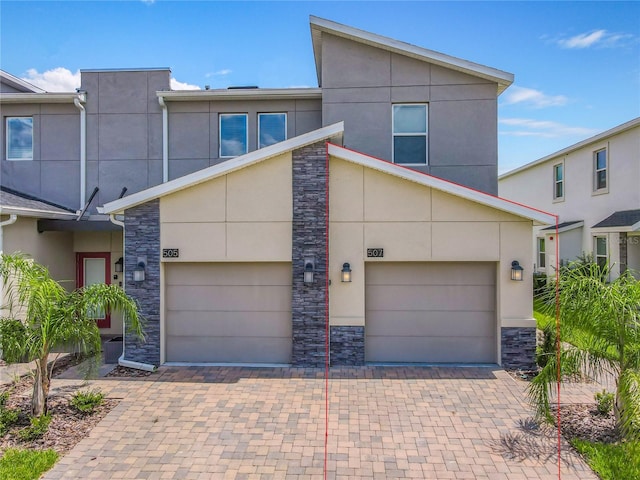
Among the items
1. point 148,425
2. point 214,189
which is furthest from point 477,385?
point 214,189

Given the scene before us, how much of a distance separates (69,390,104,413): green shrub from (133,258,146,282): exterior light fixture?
2.46m

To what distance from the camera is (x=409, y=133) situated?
1027 centimetres

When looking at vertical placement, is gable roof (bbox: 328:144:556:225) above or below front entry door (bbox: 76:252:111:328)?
above

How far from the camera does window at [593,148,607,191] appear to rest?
14.4 metres

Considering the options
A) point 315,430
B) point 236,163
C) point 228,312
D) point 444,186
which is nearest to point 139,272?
point 228,312

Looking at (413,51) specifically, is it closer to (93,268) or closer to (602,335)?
(602,335)

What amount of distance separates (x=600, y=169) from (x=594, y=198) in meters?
1.10

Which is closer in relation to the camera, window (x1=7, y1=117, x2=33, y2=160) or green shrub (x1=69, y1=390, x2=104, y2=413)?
green shrub (x1=69, y1=390, x2=104, y2=413)

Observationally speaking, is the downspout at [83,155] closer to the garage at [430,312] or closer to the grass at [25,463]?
the grass at [25,463]

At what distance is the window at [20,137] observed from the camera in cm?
1126

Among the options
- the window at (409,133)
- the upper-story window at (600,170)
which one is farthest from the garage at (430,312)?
the upper-story window at (600,170)

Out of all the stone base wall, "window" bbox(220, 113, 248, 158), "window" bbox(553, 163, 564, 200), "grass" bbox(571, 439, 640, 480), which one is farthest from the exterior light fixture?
"window" bbox(553, 163, 564, 200)

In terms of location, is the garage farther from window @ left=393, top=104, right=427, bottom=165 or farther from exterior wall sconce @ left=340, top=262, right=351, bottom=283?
window @ left=393, top=104, right=427, bottom=165

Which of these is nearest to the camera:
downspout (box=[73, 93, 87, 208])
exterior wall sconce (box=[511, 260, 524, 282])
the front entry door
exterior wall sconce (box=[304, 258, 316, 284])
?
exterior wall sconce (box=[511, 260, 524, 282])
